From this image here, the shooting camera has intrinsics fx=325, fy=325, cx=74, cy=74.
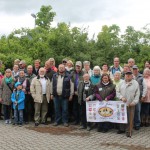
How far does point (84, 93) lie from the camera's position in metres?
10.5

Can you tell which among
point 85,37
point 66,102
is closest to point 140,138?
point 66,102

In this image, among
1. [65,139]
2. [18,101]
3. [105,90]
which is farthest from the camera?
[18,101]

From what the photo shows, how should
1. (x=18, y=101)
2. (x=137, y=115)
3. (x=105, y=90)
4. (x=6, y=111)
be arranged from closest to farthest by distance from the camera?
(x=105, y=90), (x=137, y=115), (x=18, y=101), (x=6, y=111)

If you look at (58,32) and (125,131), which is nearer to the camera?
(125,131)

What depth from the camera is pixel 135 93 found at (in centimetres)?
968

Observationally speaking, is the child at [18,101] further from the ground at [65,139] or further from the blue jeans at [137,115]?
the blue jeans at [137,115]

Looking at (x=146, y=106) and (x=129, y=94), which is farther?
(x=146, y=106)

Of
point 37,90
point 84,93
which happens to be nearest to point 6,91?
point 37,90

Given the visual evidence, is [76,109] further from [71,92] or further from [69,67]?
[69,67]

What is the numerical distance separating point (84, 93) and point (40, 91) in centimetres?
160

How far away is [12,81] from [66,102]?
7.16 ft

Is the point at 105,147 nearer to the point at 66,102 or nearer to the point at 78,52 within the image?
the point at 66,102

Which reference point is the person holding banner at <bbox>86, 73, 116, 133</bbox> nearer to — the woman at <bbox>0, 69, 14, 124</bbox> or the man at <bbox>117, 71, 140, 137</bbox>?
the man at <bbox>117, 71, 140, 137</bbox>

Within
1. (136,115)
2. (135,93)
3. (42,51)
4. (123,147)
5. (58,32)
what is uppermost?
(58,32)
